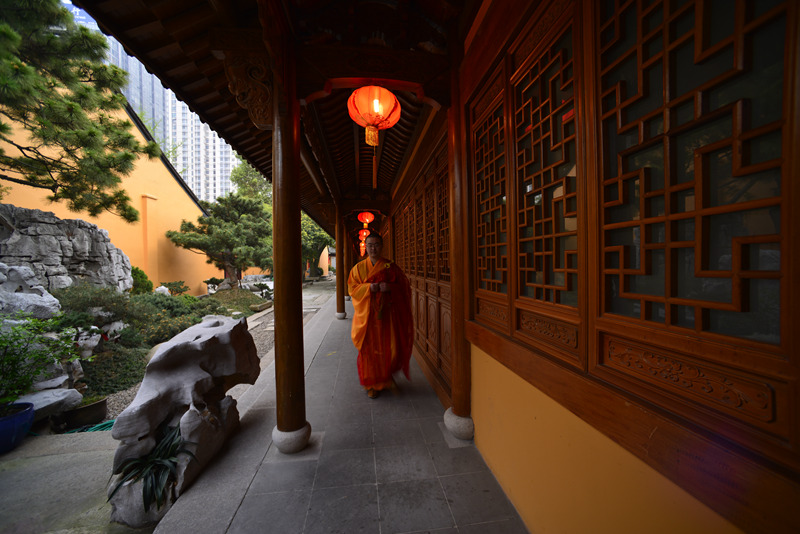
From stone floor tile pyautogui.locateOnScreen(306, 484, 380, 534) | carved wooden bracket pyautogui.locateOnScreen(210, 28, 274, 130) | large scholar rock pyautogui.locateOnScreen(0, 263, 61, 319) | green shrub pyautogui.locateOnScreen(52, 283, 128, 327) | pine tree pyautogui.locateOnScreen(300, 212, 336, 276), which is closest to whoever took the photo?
stone floor tile pyautogui.locateOnScreen(306, 484, 380, 534)

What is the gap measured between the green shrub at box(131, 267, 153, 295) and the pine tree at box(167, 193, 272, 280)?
2.81 m

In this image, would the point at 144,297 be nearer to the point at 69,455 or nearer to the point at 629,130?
the point at 69,455

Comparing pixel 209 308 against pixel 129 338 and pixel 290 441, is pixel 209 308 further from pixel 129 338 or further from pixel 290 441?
pixel 290 441

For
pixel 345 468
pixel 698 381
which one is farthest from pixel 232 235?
pixel 698 381

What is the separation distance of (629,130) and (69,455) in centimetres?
550

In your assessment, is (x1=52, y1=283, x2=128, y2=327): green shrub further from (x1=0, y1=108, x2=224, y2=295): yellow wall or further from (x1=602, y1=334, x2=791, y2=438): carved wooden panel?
(x1=602, y1=334, x2=791, y2=438): carved wooden panel

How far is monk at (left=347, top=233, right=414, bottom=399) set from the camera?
11.8 ft

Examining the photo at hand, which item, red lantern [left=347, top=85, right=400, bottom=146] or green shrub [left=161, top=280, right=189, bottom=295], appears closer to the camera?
red lantern [left=347, top=85, right=400, bottom=146]

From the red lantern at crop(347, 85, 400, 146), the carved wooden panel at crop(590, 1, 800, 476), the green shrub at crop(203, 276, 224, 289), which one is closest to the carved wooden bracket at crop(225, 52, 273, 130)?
the red lantern at crop(347, 85, 400, 146)

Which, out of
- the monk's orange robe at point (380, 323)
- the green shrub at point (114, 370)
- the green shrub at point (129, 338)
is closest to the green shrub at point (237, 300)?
the green shrub at point (129, 338)

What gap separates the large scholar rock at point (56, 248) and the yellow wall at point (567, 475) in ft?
43.2

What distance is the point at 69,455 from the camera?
3.15 metres

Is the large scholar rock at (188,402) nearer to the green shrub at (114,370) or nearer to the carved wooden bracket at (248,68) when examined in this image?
the carved wooden bracket at (248,68)

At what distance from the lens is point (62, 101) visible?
686cm
